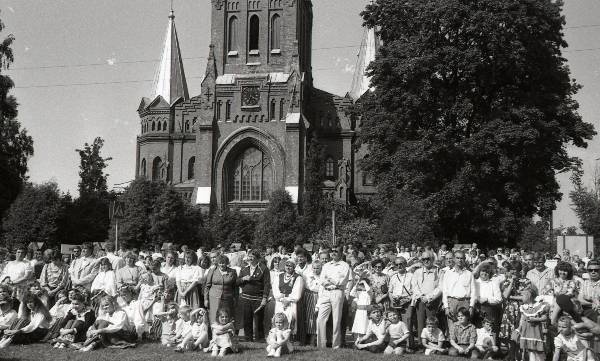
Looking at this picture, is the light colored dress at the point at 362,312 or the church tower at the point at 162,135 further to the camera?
the church tower at the point at 162,135

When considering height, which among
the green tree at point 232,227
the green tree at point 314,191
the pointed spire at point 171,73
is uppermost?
the pointed spire at point 171,73

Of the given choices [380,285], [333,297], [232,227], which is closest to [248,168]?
[232,227]

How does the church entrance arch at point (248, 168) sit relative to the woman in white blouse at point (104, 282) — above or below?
above

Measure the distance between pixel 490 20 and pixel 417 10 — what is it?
318 cm

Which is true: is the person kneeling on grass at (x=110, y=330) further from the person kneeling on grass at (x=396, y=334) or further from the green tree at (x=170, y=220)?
the green tree at (x=170, y=220)

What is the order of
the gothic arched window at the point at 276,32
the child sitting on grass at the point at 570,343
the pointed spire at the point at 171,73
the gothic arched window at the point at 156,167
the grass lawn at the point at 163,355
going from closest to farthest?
the child sitting on grass at the point at 570,343, the grass lawn at the point at 163,355, the gothic arched window at the point at 276,32, the gothic arched window at the point at 156,167, the pointed spire at the point at 171,73

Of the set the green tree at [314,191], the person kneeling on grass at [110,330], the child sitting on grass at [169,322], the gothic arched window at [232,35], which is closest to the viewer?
the person kneeling on grass at [110,330]

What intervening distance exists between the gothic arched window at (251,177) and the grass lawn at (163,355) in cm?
4193

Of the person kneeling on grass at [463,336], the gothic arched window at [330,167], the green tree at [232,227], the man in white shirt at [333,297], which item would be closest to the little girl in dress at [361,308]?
the man in white shirt at [333,297]

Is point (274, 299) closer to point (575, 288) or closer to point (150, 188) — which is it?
point (575, 288)

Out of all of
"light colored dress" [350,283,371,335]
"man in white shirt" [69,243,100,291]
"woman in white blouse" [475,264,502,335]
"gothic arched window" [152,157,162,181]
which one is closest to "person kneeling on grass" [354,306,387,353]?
"light colored dress" [350,283,371,335]

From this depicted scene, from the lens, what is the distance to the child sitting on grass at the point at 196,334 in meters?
12.4

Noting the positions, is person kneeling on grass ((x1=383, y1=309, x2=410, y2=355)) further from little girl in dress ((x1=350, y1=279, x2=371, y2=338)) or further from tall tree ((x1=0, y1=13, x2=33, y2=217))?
tall tree ((x1=0, y1=13, x2=33, y2=217))

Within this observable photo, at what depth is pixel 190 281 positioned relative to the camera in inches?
555
